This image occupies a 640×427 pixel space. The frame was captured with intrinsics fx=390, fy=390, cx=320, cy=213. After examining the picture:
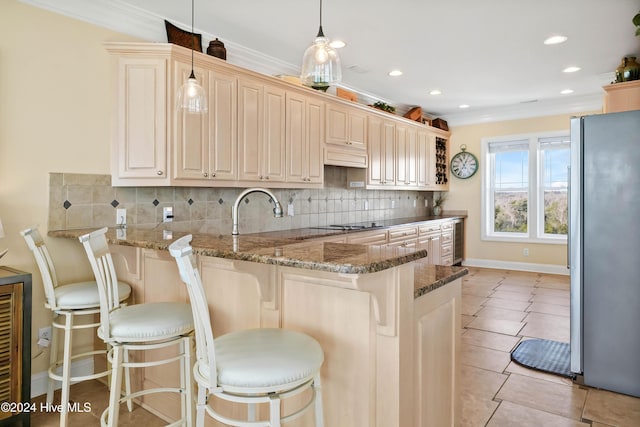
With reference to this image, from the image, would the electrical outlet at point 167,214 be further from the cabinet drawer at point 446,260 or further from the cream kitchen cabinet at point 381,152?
the cabinet drawer at point 446,260

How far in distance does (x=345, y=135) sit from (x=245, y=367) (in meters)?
3.62

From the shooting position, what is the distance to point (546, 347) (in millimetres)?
3332

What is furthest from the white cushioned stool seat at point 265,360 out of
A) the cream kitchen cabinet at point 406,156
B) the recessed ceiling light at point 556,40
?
the cream kitchen cabinet at point 406,156

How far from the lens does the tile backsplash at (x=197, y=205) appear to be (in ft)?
8.96

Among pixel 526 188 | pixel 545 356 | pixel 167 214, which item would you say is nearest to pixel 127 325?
pixel 167 214

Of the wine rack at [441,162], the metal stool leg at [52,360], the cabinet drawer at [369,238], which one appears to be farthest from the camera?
the wine rack at [441,162]

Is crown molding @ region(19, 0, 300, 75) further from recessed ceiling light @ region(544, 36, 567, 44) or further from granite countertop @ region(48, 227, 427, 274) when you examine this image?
recessed ceiling light @ region(544, 36, 567, 44)

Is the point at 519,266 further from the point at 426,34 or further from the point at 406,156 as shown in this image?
the point at 426,34

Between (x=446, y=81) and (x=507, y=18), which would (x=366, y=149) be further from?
(x=507, y=18)

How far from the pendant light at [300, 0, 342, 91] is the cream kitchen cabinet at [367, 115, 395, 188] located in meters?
3.11

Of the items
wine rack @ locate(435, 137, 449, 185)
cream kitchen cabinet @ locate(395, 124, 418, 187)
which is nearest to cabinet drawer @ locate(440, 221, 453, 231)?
wine rack @ locate(435, 137, 449, 185)

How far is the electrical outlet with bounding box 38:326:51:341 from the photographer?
2613 mm

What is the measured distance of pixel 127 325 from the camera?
1732 millimetres

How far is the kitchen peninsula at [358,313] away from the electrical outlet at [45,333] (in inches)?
46.9
